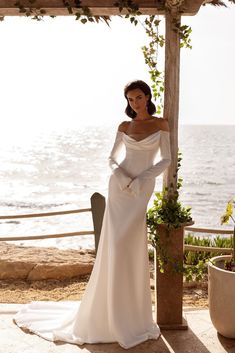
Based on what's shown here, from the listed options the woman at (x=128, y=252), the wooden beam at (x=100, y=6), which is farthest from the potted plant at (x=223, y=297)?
the wooden beam at (x=100, y=6)

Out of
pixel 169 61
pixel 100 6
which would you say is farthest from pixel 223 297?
pixel 100 6

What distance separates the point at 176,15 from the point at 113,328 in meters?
2.59

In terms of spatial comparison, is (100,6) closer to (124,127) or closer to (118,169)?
(124,127)

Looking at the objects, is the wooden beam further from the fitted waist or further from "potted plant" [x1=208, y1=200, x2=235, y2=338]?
"potted plant" [x1=208, y1=200, x2=235, y2=338]

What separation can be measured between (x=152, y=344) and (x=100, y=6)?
109 inches

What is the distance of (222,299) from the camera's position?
3.92 metres

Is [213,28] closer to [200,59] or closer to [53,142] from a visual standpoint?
[200,59]

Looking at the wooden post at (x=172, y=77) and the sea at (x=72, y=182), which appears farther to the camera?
the sea at (x=72, y=182)

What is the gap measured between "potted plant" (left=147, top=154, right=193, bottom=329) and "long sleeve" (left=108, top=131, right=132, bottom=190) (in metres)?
0.35

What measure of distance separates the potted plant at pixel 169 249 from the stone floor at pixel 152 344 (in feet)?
0.56

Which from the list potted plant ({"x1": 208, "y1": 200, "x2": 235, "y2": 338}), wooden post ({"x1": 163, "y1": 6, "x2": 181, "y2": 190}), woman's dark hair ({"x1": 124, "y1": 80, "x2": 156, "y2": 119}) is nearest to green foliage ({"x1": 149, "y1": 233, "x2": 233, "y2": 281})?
potted plant ({"x1": 208, "y1": 200, "x2": 235, "y2": 338})

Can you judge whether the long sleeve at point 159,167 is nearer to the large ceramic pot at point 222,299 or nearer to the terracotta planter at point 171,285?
the terracotta planter at point 171,285

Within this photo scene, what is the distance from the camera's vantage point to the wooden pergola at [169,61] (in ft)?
13.3

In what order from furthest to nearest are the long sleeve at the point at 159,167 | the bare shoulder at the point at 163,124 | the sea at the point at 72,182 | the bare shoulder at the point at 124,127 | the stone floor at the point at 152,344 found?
1. the sea at the point at 72,182
2. the bare shoulder at the point at 124,127
3. the bare shoulder at the point at 163,124
4. the long sleeve at the point at 159,167
5. the stone floor at the point at 152,344
